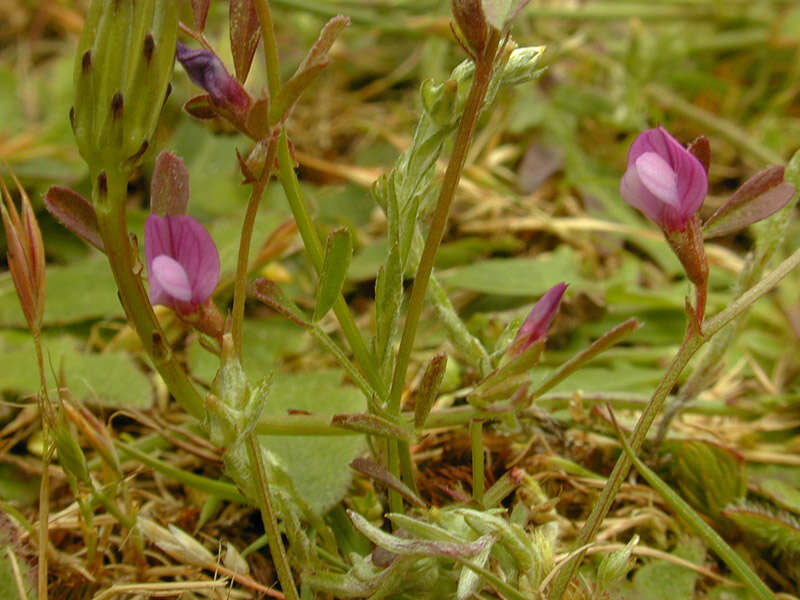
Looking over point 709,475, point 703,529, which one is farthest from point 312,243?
point 709,475

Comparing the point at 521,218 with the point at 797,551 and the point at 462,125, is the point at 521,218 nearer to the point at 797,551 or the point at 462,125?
the point at 797,551

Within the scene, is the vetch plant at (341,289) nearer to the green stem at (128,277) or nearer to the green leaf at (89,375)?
the green stem at (128,277)

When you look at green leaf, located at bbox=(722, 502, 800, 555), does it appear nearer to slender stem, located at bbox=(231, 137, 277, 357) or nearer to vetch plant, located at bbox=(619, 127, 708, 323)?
vetch plant, located at bbox=(619, 127, 708, 323)

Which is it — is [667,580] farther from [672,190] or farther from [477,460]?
[672,190]

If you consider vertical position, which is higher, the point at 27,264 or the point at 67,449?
the point at 27,264

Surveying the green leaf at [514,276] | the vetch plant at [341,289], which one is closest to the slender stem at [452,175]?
the vetch plant at [341,289]
